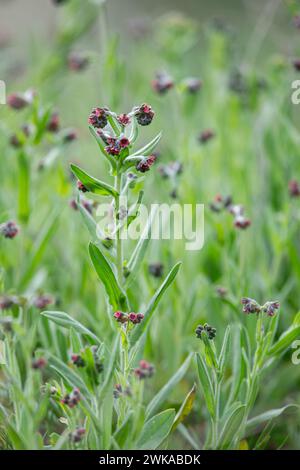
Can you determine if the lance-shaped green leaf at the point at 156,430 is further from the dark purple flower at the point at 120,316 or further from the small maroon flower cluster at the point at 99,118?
the small maroon flower cluster at the point at 99,118

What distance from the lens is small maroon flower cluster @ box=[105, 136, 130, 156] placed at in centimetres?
Result: 60

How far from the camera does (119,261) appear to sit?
652mm

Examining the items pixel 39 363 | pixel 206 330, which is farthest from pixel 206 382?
pixel 39 363

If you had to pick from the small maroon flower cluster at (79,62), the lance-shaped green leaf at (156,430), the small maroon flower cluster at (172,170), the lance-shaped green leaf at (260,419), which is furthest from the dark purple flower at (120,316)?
the small maroon flower cluster at (79,62)

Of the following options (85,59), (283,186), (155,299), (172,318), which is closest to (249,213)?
(283,186)

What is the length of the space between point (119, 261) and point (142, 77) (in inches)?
44.1

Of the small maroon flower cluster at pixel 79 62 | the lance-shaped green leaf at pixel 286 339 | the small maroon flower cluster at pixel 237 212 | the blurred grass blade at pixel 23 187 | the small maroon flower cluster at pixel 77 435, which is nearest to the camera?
the small maroon flower cluster at pixel 77 435

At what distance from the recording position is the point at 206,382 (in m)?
0.65

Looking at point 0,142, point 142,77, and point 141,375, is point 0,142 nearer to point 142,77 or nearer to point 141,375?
point 142,77

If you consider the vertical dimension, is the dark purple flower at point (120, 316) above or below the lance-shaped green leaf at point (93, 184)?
below

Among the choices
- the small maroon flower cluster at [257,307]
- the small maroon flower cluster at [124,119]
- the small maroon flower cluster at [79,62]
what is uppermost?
the small maroon flower cluster at [79,62]

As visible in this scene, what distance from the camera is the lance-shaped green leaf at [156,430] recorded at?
2.11 ft

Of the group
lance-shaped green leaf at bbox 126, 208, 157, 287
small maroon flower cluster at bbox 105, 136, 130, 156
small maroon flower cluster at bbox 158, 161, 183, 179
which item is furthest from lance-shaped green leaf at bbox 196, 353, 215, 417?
small maroon flower cluster at bbox 158, 161, 183, 179

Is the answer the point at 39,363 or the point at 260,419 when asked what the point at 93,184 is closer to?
the point at 39,363
